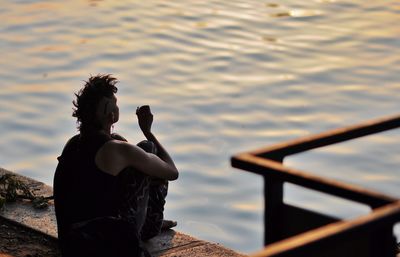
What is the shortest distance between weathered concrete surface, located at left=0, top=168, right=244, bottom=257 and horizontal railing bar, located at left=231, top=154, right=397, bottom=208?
9.27ft

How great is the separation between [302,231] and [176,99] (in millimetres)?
7548

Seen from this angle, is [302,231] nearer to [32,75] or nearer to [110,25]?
[32,75]

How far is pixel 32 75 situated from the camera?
1212 centimetres

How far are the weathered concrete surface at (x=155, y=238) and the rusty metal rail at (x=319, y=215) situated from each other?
2617 mm

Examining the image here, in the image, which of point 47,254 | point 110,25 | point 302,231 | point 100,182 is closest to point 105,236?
point 100,182

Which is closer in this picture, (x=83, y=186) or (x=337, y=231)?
(x=337, y=231)

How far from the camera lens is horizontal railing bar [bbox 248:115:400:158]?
363cm

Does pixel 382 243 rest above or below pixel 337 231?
below

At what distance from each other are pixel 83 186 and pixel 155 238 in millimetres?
933

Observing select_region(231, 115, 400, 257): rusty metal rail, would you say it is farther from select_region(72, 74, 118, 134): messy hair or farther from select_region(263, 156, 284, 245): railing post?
select_region(72, 74, 118, 134): messy hair

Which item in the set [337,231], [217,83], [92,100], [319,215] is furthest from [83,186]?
[217,83]

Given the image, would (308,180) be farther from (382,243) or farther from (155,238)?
(155,238)

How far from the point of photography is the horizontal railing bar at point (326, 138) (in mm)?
3627

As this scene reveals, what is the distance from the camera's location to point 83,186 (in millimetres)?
5797
